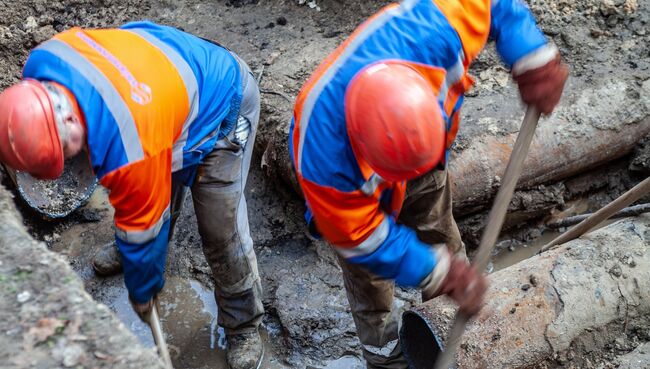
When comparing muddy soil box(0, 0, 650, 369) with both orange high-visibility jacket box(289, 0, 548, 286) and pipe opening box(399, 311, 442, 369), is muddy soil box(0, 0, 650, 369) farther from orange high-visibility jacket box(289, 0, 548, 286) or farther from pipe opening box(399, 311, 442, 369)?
orange high-visibility jacket box(289, 0, 548, 286)

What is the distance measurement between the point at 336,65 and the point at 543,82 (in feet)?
2.77

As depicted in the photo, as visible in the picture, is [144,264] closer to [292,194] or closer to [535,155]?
[292,194]

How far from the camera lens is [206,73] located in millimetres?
3189

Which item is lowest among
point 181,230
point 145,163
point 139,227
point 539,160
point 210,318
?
point 210,318

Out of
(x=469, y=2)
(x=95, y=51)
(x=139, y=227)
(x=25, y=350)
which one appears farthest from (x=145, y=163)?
(x=469, y=2)

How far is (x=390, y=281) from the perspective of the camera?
3.39 meters

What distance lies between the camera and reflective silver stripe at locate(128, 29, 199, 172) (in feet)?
9.93

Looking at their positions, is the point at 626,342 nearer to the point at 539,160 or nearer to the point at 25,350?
the point at 539,160

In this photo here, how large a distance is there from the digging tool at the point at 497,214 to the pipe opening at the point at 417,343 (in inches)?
17.5

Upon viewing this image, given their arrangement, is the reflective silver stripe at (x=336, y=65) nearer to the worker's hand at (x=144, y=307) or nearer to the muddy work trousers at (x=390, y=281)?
the muddy work trousers at (x=390, y=281)

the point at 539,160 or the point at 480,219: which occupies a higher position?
the point at 539,160

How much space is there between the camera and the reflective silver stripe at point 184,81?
3.03 metres

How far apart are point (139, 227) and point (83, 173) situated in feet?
5.79

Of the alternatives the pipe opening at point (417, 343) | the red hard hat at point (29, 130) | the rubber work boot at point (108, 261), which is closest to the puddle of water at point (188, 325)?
the rubber work boot at point (108, 261)
